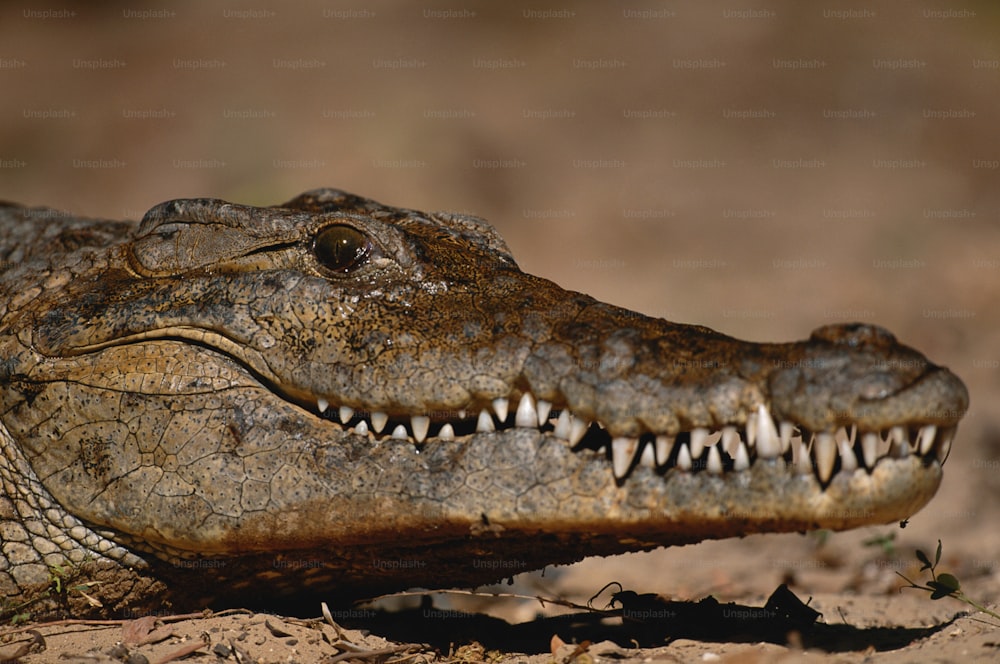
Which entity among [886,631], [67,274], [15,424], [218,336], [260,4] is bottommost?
[886,631]

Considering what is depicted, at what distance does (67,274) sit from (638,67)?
33.5 ft

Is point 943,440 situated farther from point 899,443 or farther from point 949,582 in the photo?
point 949,582

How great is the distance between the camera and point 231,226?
358cm

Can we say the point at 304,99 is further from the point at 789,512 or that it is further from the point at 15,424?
the point at 789,512

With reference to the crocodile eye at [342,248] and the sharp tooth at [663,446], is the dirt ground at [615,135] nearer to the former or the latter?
the sharp tooth at [663,446]

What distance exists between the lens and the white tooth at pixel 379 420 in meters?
3.10

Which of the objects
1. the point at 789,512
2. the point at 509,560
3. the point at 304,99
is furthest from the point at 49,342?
the point at 304,99

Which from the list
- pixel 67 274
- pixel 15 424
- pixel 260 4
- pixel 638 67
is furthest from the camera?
pixel 260 4

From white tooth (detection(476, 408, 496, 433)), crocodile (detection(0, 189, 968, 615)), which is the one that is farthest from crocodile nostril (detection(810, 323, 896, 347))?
white tooth (detection(476, 408, 496, 433))

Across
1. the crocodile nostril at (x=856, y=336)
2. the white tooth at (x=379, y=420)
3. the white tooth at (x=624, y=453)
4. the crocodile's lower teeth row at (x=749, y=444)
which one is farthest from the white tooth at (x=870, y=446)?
the white tooth at (x=379, y=420)

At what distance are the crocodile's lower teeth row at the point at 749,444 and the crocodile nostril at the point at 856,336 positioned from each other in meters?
0.24

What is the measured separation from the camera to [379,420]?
311 cm

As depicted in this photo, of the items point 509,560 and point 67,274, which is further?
point 67,274

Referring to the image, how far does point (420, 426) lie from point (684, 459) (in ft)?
2.64
